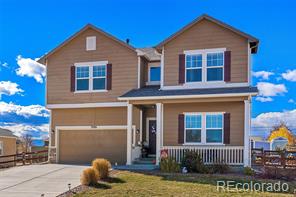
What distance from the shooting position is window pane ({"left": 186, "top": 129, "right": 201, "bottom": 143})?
62.3 feet

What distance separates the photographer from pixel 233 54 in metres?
18.9

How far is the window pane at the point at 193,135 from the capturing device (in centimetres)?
1898

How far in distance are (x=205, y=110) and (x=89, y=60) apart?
24.9ft

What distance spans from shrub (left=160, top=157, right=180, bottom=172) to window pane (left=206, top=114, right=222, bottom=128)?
3.01 m

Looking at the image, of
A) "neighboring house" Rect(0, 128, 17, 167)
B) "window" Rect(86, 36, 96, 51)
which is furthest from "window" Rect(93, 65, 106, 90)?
"neighboring house" Rect(0, 128, 17, 167)

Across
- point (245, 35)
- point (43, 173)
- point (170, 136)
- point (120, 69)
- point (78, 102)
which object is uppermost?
point (245, 35)

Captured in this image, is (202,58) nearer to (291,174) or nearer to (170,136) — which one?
(170,136)

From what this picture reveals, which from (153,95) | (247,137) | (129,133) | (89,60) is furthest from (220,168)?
(89,60)

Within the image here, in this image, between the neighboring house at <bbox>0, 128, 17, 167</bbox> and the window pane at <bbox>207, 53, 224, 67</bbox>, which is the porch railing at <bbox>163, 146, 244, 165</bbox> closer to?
the window pane at <bbox>207, 53, 224, 67</bbox>

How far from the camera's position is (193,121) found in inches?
759

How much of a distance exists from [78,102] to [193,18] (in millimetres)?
8246

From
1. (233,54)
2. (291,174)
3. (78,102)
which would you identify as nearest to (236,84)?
(233,54)

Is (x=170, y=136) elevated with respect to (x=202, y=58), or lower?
lower

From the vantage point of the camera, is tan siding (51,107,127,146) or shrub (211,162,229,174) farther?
tan siding (51,107,127,146)
